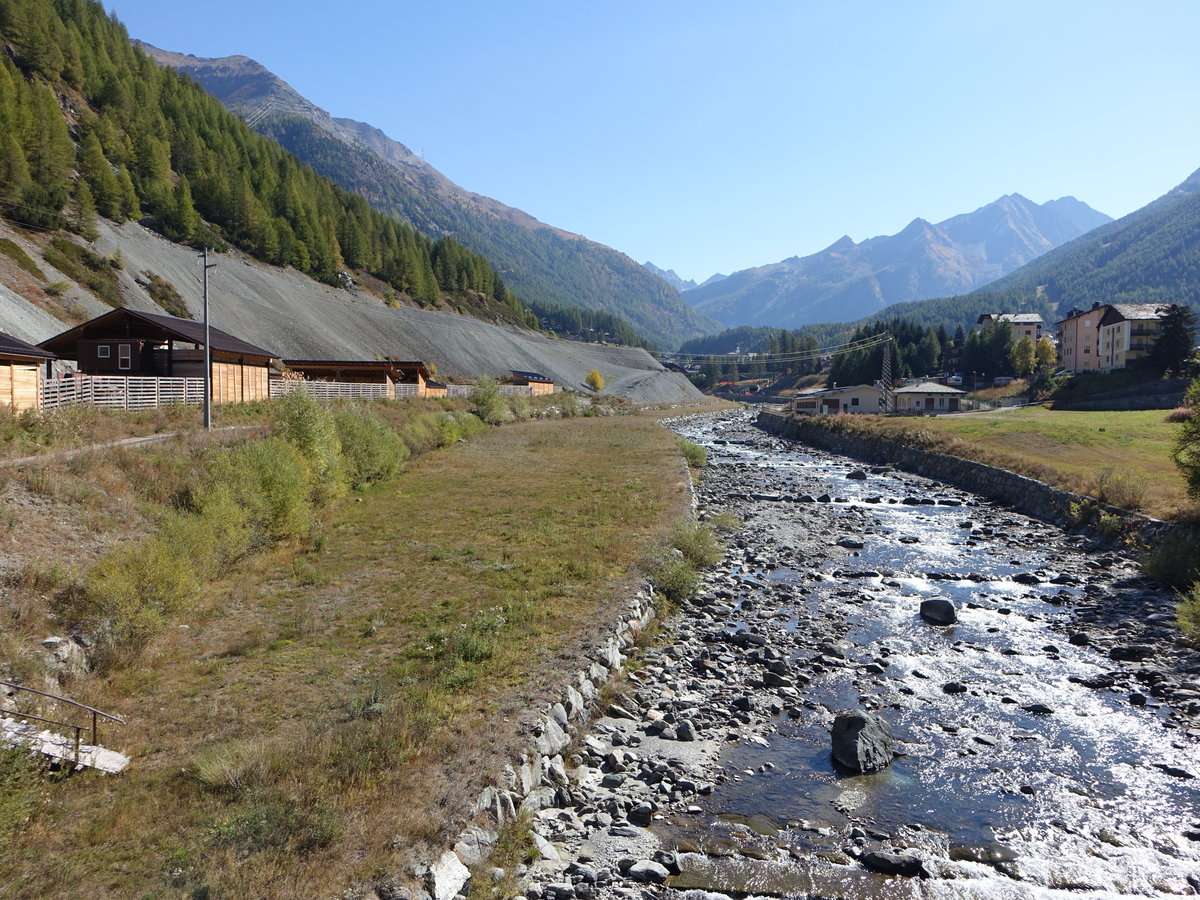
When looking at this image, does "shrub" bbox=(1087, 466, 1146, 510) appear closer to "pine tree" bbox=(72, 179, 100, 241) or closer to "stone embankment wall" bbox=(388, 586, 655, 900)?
"stone embankment wall" bbox=(388, 586, 655, 900)

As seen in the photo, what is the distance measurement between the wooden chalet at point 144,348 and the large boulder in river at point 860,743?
43.7 metres

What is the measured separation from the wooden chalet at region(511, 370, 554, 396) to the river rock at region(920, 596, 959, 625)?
103418 millimetres

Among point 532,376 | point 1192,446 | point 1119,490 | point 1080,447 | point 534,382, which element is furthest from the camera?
point 532,376

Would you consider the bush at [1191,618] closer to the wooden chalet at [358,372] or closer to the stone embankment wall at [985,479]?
the stone embankment wall at [985,479]

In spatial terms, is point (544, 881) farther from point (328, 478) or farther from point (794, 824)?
point (328, 478)

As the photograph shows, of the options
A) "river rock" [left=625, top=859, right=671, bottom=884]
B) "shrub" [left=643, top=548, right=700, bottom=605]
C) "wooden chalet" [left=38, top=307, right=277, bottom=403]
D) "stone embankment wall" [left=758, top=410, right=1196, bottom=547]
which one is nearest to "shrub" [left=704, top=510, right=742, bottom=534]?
"shrub" [left=643, top=548, right=700, bottom=605]

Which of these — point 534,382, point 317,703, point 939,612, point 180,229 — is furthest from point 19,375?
point 534,382

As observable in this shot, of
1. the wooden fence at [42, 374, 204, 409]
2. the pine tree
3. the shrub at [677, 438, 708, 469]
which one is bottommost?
the shrub at [677, 438, 708, 469]

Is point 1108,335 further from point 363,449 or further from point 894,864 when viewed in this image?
point 894,864

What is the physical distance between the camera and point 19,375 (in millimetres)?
27219

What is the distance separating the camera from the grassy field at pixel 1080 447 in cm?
3297

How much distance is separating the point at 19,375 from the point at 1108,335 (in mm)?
134290

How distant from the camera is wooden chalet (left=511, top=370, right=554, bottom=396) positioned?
414 feet

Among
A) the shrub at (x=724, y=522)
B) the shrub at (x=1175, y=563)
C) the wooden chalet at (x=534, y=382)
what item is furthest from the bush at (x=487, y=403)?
the shrub at (x=1175, y=563)
